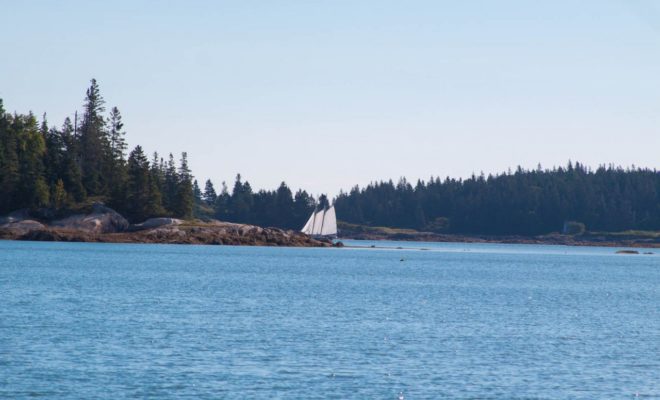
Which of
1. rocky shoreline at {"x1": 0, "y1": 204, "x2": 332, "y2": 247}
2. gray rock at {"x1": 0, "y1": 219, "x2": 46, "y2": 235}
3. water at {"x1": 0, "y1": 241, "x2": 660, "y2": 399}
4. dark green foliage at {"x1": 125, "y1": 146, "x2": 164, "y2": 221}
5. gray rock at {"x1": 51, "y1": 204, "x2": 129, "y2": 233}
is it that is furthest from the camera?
dark green foliage at {"x1": 125, "y1": 146, "x2": 164, "y2": 221}

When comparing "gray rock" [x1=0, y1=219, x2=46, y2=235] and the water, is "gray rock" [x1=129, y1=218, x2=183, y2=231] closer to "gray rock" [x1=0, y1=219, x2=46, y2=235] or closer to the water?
"gray rock" [x1=0, y1=219, x2=46, y2=235]

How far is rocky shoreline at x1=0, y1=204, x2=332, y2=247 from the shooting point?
162375 mm

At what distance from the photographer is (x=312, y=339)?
1973 inches

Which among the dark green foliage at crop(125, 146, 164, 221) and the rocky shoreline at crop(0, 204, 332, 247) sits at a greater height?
the dark green foliage at crop(125, 146, 164, 221)

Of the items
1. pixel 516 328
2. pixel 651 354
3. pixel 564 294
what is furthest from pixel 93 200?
pixel 651 354

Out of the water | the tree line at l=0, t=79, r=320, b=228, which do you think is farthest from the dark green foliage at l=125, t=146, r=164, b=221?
the water

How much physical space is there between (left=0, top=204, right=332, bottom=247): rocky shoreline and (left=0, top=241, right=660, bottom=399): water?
67.8 meters

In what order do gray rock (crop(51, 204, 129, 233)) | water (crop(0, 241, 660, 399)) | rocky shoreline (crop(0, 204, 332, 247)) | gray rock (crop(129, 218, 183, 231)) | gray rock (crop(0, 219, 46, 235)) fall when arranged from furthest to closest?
gray rock (crop(129, 218, 183, 231)) < gray rock (crop(51, 204, 129, 233)) < rocky shoreline (crop(0, 204, 332, 247)) < gray rock (crop(0, 219, 46, 235)) < water (crop(0, 241, 660, 399))

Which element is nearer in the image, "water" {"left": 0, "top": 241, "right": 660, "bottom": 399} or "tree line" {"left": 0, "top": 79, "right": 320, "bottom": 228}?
"water" {"left": 0, "top": 241, "right": 660, "bottom": 399}

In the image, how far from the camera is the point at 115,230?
170 m

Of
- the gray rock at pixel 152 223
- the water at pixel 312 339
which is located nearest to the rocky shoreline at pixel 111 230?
the gray rock at pixel 152 223

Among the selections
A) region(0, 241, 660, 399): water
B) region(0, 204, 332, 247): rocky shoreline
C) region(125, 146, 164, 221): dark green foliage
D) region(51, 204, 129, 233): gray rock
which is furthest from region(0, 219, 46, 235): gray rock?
region(0, 241, 660, 399): water

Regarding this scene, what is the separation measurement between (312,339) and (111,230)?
411 ft

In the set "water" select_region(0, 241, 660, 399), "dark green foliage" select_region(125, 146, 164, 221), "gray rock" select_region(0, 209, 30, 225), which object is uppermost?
"dark green foliage" select_region(125, 146, 164, 221)
